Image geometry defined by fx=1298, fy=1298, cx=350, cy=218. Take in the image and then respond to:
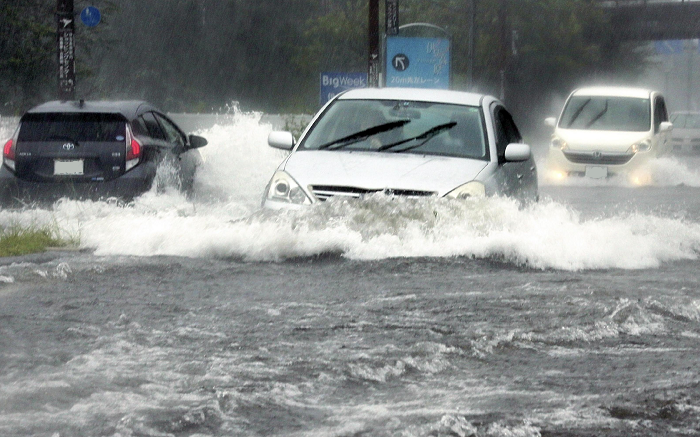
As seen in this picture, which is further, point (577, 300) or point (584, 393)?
point (577, 300)

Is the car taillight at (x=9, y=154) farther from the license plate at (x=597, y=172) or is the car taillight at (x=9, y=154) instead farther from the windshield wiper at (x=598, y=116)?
the windshield wiper at (x=598, y=116)

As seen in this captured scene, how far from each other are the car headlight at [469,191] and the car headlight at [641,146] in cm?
1255

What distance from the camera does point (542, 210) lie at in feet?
34.2

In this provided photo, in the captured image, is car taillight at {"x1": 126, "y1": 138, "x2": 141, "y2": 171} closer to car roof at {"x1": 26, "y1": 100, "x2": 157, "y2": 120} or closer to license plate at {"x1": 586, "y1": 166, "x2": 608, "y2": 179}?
car roof at {"x1": 26, "y1": 100, "x2": 157, "y2": 120}

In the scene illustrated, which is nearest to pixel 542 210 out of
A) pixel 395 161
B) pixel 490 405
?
pixel 395 161

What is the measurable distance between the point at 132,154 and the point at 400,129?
10.4 feet

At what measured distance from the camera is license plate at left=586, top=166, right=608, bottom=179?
70.9ft

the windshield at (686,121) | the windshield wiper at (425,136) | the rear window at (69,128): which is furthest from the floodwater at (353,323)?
the windshield at (686,121)

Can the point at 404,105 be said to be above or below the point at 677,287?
above

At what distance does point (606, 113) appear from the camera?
75.2 feet

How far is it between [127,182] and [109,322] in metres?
5.72

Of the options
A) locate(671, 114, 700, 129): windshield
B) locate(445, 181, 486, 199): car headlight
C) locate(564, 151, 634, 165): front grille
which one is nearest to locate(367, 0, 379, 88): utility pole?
locate(564, 151, 634, 165): front grille

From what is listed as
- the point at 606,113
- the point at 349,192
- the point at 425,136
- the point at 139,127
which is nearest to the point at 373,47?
the point at 606,113

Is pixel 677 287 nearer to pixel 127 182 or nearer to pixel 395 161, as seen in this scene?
pixel 395 161
